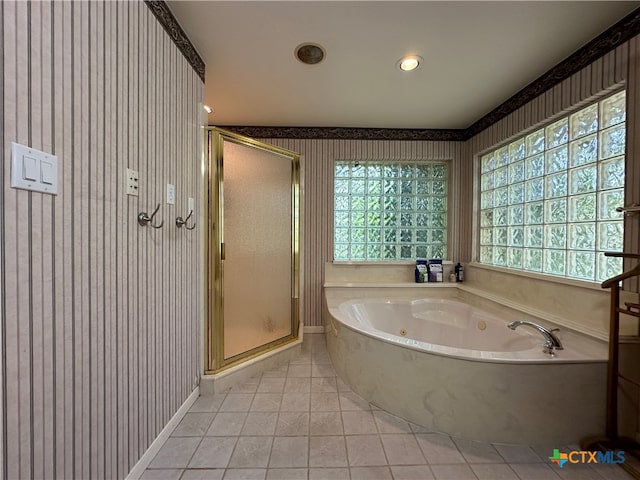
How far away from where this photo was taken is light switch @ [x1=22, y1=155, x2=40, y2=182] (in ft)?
2.21

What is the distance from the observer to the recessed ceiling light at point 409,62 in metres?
1.68

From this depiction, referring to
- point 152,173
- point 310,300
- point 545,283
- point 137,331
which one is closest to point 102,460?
point 137,331

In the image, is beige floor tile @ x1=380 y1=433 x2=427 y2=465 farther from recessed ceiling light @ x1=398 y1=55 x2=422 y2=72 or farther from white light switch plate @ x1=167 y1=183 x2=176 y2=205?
recessed ceiling light @ x1=398 y1=55 x2=422 y2=72

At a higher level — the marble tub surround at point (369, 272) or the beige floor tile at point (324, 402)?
the marble tub surround at point (369, 272)

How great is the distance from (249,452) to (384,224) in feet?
7.57

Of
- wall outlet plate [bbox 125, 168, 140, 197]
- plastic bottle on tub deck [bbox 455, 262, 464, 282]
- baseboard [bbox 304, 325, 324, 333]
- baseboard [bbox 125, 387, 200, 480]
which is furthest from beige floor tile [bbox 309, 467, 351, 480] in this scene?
plastic bottle on tub deck [bbox 455, 262, 464, 282]

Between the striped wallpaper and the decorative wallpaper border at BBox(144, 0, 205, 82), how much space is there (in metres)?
0.06

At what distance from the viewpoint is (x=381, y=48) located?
5.23 feet

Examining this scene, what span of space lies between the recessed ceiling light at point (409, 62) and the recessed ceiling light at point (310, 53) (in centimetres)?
53

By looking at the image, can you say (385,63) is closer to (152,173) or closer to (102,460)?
(152,173)

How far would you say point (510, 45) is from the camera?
156 cm

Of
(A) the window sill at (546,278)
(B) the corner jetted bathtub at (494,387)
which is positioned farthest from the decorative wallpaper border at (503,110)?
(B) the corner jetted bathtub at (494,387)

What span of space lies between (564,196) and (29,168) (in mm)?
2705

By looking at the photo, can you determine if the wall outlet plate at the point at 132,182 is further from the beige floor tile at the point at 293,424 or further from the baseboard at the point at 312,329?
the baseboard at the point at 312,329
